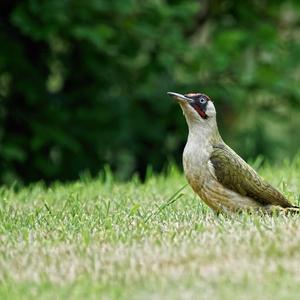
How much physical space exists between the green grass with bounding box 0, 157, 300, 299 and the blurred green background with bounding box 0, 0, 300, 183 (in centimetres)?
571

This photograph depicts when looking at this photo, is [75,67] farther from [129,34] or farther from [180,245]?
[180,245]

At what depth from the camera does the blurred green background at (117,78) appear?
12.8 metres

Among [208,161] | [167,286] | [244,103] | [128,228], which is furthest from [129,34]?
[167,286]

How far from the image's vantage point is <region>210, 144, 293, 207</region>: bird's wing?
23.2 feet

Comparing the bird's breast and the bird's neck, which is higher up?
the bird's neck

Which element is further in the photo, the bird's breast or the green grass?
the bird's breast

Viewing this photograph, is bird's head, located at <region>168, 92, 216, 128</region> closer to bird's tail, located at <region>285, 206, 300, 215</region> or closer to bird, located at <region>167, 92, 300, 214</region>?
bird, located at <region>167, 92, 300, 214</region>

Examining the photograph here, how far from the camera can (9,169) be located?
1338 centimetres

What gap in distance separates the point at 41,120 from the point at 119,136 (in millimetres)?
1192

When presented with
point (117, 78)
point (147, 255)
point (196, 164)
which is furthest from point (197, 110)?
point (117, 78)

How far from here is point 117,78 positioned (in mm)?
13789

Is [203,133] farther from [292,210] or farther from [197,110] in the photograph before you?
[292,210]

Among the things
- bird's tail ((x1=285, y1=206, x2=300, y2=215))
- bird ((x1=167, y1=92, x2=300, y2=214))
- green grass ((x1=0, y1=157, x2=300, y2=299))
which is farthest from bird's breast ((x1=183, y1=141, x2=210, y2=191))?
bird's tail ((x1=285, y1=206, x2=300, y2=215))

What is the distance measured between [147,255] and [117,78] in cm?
855
